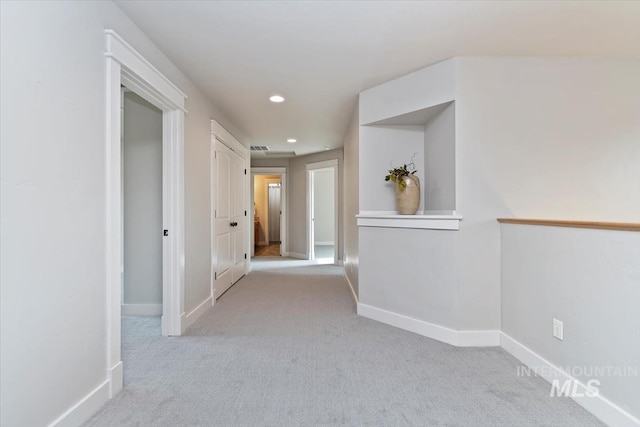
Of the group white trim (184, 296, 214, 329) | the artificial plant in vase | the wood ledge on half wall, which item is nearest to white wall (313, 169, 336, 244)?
white trim (184, 296, 214, 329)

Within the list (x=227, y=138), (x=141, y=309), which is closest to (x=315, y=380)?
(x=141, y=309)

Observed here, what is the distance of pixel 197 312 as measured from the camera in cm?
318

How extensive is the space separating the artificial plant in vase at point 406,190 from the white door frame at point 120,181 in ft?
6.49

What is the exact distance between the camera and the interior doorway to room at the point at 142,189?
10.6 feet

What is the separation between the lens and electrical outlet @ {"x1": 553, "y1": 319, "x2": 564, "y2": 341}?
1.93 metres

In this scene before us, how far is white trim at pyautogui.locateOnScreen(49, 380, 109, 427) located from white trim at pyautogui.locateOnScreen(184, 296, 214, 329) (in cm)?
113

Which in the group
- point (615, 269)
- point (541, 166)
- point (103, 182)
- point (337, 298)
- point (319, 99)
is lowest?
point (337, 298)

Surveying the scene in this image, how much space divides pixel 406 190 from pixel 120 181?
2.34m

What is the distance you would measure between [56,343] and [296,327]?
183 cm

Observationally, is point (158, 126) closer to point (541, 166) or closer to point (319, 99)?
point (319, 99)

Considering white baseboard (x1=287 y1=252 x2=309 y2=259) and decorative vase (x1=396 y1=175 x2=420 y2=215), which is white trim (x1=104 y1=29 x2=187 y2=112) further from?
white baseboard (x1=287 y1=252 x2=309 y2=259)

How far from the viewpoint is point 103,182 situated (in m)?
1.79

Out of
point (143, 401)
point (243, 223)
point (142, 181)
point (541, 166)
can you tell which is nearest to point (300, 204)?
point (243, 223)

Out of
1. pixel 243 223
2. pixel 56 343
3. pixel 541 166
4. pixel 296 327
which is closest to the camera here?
pixel 56 343
